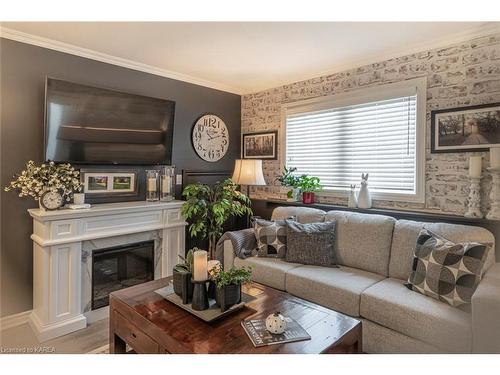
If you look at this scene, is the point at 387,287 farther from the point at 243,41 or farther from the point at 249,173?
the point at 243,41

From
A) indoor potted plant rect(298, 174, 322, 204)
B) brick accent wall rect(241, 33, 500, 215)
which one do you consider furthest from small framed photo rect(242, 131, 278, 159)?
brick accent wall rect(241, 33, 500, 215)

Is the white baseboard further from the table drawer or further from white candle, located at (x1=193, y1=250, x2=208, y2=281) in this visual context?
white candle, located at (x1=193, y1=250, x2=208, y2=281)

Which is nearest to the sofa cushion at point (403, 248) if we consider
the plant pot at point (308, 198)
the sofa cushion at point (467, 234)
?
the sofa cushion at point (467, 234)

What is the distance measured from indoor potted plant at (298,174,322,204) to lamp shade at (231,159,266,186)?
49cm

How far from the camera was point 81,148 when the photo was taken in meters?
2.71

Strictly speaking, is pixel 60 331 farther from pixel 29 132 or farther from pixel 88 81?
pixel 88 81

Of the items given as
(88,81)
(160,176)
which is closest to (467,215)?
(160,176)

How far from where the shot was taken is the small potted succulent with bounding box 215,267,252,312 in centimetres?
159

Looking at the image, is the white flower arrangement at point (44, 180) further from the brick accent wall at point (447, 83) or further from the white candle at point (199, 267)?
the brick accent wall at point (447, 83)

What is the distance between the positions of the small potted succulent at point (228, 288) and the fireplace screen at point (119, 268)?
1.61 metres

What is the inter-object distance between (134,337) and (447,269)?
198 centimetres

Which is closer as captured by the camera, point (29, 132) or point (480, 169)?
point (480, 169)

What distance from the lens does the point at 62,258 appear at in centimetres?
238

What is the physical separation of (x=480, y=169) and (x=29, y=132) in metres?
3.75
